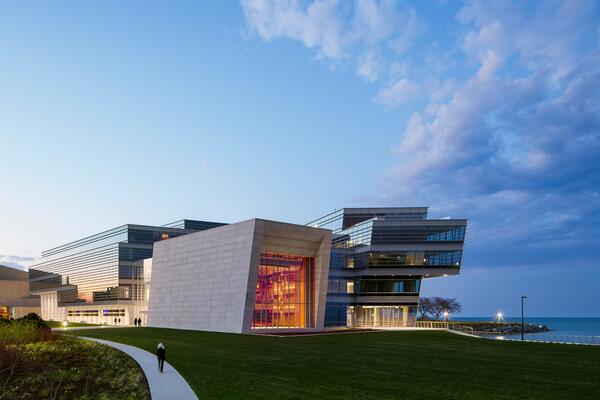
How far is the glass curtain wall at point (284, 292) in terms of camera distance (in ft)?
178

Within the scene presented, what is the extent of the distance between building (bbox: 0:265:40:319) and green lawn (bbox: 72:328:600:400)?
114939 mm

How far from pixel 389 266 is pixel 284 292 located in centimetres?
2373

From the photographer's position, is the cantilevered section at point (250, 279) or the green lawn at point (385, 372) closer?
the green lawn at point (385, 372)

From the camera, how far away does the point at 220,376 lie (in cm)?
1947

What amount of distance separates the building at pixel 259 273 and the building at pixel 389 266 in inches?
6.0

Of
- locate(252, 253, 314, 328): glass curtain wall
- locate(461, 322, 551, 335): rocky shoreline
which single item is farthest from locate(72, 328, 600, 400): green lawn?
locate(461, 322, 551, 335): rocky shoreline

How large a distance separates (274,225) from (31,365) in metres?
28.9

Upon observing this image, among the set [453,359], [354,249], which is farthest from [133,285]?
[453,359]

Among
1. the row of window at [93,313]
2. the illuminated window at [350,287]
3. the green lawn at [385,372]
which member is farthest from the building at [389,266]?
the green lawn at [385,372]

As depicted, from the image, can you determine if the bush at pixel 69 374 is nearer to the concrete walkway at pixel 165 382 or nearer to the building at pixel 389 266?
the concrete walkway at pixel 165 382

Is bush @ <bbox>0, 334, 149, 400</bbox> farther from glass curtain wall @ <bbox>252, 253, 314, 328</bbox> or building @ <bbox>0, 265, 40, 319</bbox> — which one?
building @ <bbox>0, 265, 40, 319</bbox>

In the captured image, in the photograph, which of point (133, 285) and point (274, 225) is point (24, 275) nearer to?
point (133, 285)

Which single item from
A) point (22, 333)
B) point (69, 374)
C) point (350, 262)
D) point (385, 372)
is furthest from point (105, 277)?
point (385, 372)

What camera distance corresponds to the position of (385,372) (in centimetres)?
2106
